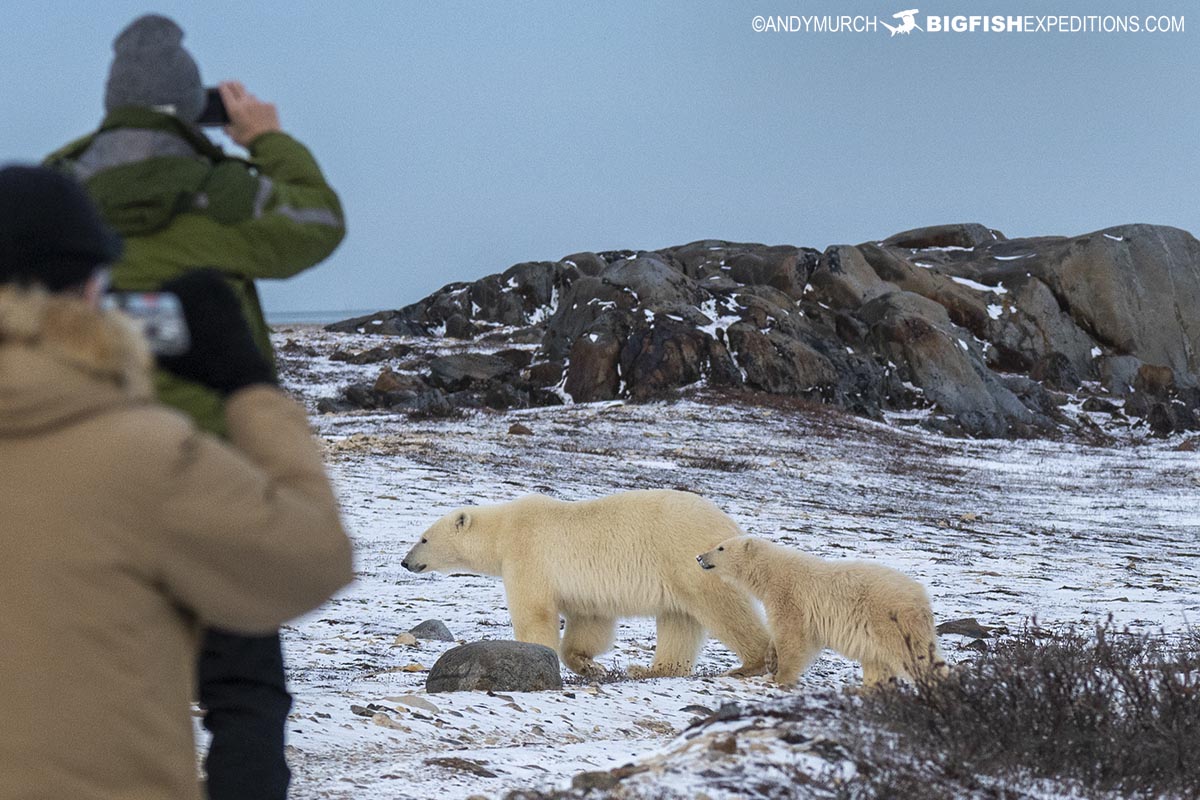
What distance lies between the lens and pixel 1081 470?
27906 mm

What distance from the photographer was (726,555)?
7176mm

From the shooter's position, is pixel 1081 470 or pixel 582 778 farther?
pixel 1081 470

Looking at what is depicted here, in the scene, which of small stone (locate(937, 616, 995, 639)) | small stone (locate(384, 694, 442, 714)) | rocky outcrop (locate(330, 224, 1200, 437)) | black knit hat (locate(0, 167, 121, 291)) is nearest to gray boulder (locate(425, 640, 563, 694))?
small stone (locate(384, 694, 442, 714))

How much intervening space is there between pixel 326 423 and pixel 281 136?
78.7ft

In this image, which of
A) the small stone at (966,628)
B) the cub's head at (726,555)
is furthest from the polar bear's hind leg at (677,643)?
the small stone at (966,628)

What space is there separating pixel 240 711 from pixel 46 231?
3.98ft

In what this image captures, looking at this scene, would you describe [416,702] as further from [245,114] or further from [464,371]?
[464,371]

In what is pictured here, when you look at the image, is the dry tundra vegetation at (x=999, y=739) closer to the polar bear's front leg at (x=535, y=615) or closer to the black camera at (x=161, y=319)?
the black camera at (x=161, y=319)

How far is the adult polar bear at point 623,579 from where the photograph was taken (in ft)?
24.7

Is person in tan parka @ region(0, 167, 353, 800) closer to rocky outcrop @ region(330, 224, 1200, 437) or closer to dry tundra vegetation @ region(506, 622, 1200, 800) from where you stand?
dry tundra vegetation @ region(506, 622, 1200, 800)

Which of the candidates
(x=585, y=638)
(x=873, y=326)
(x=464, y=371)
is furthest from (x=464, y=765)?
(x=873, y=326)

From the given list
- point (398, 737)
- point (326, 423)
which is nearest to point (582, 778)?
point (398, 737)

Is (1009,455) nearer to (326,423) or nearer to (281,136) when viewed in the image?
(326,423)

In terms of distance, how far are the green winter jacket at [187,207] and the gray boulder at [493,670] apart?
418cm
